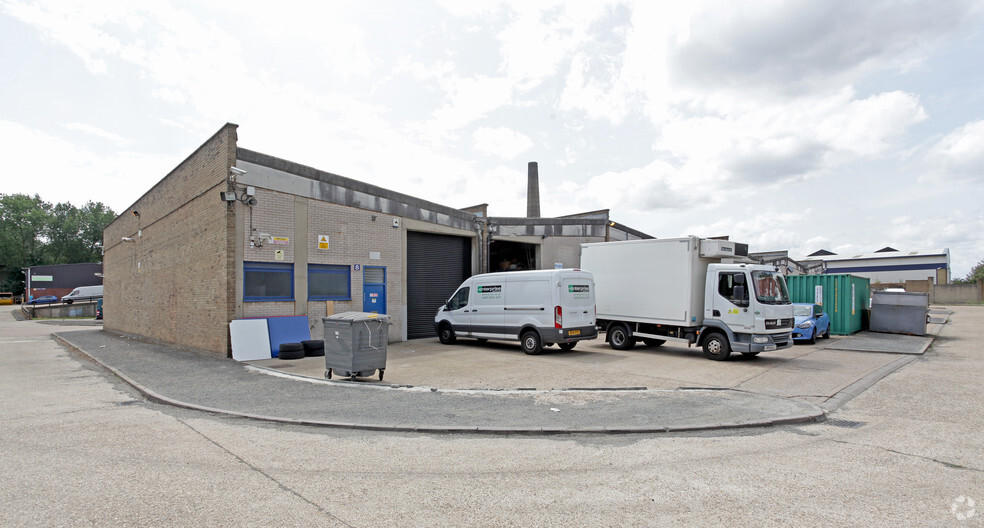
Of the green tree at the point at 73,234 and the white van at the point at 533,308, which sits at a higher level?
the green tree at the point at 73,234

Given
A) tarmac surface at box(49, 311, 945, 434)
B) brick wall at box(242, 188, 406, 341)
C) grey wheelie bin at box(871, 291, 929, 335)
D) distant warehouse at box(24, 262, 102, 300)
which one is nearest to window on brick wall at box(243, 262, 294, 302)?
brick wall at box(242, 188, 406, 341)

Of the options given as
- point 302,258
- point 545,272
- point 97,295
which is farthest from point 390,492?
point 97,295

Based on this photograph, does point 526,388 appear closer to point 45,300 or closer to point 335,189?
point 335,189

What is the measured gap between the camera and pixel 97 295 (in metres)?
51.2

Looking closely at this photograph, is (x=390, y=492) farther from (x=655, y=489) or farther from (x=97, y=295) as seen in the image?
(x=97, y=295)

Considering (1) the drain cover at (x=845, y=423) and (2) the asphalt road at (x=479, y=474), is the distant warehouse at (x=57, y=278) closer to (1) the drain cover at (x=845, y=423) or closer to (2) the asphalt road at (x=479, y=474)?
(2) the asphalt road at (x=479, y=474)

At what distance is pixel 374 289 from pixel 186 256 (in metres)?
5.24

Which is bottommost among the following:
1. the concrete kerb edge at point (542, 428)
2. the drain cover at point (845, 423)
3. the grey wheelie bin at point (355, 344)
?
the drain cover at point (845, 423)

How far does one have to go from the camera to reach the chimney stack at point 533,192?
37531 mm

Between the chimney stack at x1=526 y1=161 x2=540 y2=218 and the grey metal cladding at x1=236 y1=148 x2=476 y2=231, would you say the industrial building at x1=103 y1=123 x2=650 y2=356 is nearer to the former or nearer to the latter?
the grey metal cladding at x1=236 y1=148 x2=476 y2=231

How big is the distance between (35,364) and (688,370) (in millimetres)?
15459

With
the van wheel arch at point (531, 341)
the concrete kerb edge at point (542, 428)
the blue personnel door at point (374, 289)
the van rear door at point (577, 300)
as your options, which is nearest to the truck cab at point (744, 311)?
the van rear door at point (577, 300)

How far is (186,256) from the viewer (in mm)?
14750

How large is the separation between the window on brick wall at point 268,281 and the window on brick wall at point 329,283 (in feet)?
2.12
